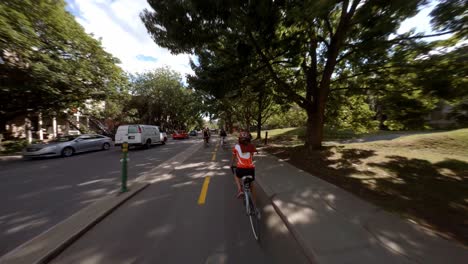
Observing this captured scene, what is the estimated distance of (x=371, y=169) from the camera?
748cm

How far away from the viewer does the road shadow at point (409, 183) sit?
3.73m

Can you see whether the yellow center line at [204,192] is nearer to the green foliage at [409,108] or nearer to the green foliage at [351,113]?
the green foliage at [409,108]

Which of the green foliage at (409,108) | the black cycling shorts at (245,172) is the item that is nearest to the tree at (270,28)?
the green foliage at (409,108)

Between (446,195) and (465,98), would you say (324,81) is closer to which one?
(465,98)

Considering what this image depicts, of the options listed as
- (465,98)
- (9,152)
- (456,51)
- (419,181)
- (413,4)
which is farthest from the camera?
(9,152)

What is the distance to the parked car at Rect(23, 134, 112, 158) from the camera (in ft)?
37.5

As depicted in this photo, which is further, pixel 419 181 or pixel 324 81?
pixel 324 81

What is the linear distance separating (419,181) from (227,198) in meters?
5.92

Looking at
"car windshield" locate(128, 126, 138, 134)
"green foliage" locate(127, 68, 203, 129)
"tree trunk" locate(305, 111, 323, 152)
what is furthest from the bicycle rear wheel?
"green foliage" locate(127, 68, 203, 129)

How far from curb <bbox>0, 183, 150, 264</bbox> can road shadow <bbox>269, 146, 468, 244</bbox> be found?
5.81m

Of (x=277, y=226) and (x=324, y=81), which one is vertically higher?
(x=324, y=81)

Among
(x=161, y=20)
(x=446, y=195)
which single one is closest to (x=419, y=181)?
(x=446, y=195)

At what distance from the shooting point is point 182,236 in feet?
10.7

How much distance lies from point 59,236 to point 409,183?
848cm
